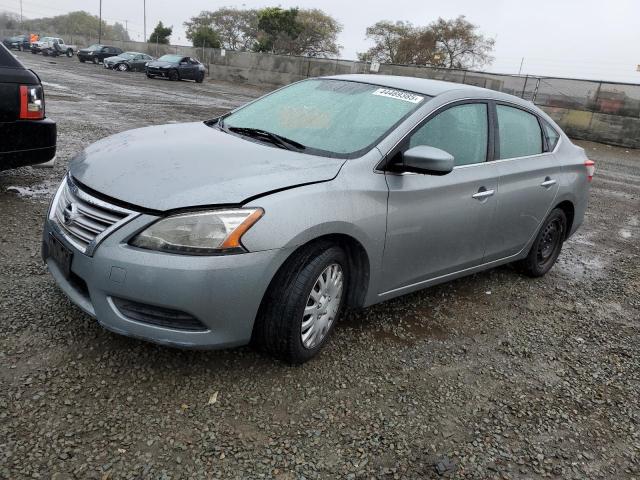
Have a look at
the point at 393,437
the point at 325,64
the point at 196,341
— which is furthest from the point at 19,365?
the point at 325,64

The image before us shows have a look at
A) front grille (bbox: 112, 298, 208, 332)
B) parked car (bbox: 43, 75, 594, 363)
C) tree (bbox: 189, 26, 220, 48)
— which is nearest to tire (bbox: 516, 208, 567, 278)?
parked car (bbox: 43, 75, 594, 363)

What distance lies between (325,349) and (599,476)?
1525 millimetres

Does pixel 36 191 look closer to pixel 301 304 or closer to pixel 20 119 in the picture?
pixel 20 119

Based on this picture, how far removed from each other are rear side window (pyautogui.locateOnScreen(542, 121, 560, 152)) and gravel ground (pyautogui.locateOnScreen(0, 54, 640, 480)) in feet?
4.61

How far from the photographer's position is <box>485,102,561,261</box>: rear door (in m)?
4.00

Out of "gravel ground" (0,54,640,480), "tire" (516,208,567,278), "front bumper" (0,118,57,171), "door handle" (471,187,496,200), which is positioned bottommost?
"gravel ground" (0,54,640,480)

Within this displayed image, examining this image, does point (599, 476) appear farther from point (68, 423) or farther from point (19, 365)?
point (19, 365)

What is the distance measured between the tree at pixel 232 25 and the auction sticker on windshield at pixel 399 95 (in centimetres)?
8375

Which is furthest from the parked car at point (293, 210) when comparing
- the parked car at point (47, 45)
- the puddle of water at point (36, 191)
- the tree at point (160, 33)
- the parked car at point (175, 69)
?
the tree at point (160, 33)

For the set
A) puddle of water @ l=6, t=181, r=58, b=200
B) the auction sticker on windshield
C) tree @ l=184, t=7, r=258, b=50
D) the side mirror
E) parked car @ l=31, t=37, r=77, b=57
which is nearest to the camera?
the side mirror

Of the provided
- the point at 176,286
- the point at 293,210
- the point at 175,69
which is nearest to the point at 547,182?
the point at 293,210

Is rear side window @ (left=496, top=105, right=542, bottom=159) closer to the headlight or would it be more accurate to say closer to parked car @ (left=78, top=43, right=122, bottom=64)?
the headlight

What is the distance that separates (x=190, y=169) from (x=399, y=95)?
1572mm

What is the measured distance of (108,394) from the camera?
Answer: 2.58 metres
